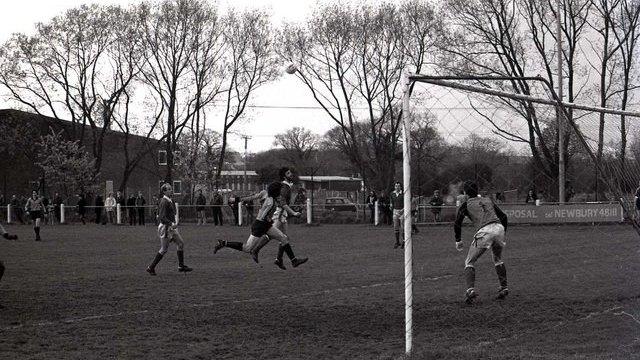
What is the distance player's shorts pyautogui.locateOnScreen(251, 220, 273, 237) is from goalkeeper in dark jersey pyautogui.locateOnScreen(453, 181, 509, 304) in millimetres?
4136

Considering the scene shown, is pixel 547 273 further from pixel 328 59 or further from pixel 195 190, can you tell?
pixel 195 190

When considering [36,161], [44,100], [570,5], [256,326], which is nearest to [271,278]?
[256,326]

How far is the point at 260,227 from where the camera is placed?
14.1 m

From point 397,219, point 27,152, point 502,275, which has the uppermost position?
point 27,152

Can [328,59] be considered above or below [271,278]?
above

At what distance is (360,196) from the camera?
189 feet

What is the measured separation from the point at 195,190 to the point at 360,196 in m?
12.5

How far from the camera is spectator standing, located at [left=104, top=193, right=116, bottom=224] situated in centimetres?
4097

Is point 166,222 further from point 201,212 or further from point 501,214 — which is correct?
point 201,212

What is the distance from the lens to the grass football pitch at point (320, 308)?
8044 millimetres

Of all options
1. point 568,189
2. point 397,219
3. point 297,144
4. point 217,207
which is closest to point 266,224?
point 397,219

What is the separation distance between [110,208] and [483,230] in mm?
32650

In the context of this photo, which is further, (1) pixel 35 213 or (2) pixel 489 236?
(1) pixel 35 213

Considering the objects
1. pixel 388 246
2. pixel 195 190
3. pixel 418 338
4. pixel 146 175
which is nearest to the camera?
pixel 418 338
